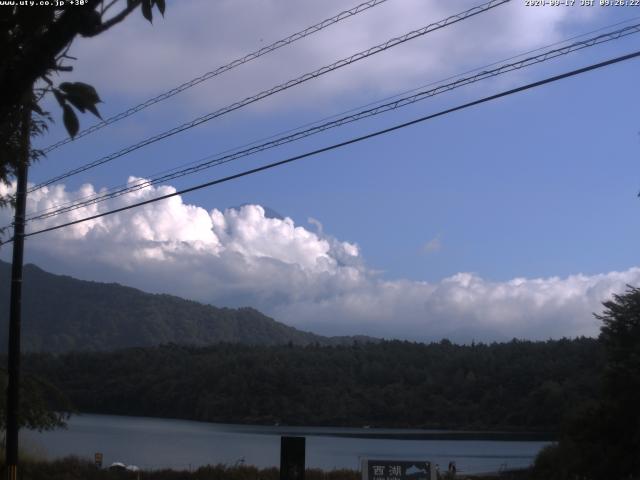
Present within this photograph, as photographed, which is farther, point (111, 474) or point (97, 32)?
point (111, 474)

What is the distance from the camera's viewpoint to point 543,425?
59.3 meters

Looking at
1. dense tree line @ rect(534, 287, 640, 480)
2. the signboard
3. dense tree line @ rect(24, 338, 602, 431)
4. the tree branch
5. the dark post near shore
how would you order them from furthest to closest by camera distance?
dense tree line @ rect(24, 338, 602, 431)
dense tree line @ rect(534, 287, 640, 480)
the signboard
the dark post near shore
the tree branch

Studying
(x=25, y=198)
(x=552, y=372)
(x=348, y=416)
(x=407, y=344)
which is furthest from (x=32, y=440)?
(x=407, y=344)

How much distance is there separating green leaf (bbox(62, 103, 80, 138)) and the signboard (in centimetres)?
1221

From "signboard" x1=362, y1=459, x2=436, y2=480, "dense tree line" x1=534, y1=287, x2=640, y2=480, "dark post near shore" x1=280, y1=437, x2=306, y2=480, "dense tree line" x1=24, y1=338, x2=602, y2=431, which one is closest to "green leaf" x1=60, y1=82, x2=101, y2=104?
"dark post near shore" x1=280, y1=437, x2=306, y2=480

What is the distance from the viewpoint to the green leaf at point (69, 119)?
523 cm

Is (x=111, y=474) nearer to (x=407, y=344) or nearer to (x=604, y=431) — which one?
(x=604, y=431)

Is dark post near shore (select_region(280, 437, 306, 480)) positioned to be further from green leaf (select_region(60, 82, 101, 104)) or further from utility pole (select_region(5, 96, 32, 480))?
green leaf (select_region(60, 82, 101, 104))

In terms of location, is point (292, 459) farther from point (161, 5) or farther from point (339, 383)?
point (339, 383)

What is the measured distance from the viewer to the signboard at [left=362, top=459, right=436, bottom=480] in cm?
1638

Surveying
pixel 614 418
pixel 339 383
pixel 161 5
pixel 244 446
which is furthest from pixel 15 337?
pixel 339 383

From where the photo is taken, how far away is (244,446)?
159 feet

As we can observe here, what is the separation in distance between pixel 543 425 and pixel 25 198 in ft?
154

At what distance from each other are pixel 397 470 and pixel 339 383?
6149 cm
